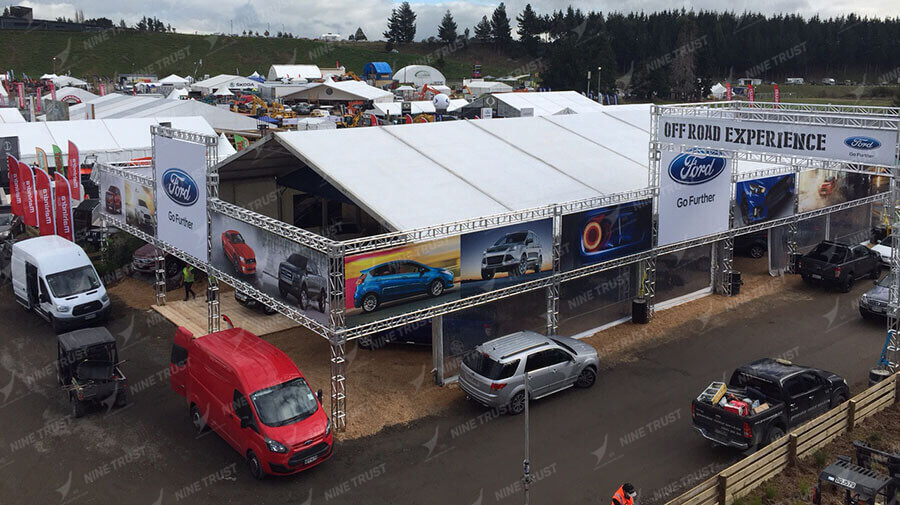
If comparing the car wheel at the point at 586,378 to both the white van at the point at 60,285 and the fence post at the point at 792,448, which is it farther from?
the white van at the point at 60,285

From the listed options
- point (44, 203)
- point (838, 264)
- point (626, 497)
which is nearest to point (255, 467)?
point (626, 497)

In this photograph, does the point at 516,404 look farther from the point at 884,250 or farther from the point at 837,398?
the point at 884,250

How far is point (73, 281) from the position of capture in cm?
2047

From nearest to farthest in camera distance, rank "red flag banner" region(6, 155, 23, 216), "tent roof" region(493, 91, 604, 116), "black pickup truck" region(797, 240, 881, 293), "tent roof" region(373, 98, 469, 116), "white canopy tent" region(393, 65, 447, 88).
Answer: "black pickup truck" region(797, 240, 881, 293), "red flag banner" region(6, 155, 23, 216), "tent roof" region(493, 91, 604, 116), "tent roof" region(373, 98, 469, 116), "white canopy tent" region(393, 65, 447, 88)

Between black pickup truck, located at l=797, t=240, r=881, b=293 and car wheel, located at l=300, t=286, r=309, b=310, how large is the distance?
1733 centimetres

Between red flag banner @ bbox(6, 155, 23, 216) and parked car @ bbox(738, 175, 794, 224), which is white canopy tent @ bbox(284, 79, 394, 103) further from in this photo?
parked car @ bbox(738, 175, 794, 224)

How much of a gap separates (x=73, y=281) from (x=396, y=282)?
11.2 metres

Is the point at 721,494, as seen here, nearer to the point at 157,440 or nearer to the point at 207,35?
the point at 157,440

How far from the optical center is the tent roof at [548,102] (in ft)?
174

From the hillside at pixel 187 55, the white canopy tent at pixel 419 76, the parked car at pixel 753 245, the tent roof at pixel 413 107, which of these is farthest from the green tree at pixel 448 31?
the parked car at pixel 753 245

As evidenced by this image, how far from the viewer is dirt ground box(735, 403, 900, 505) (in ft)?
37.3

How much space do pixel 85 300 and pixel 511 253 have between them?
1215 centimetres

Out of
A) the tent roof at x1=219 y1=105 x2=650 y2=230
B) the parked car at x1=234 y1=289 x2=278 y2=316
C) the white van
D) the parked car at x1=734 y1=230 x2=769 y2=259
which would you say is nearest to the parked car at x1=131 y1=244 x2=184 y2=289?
the white van

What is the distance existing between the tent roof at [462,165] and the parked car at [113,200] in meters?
4.44
